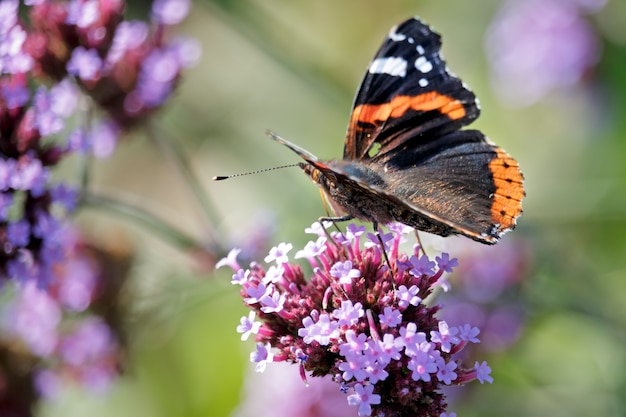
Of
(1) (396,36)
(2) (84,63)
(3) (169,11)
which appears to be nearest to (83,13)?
(2) (84,63)

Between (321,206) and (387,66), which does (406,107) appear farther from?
(321,206)

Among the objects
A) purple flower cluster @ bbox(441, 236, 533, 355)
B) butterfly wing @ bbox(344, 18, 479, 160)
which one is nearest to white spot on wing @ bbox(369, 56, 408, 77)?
butterfly wing @ bbox(344, 18, 479, 160)

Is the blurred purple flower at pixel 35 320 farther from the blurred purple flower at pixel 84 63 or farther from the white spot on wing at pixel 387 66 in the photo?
the white spot on wing at pixel 387 66

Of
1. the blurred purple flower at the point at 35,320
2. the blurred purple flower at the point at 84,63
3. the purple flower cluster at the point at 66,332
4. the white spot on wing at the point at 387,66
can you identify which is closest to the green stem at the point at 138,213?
the purple flower cluster at the point at 66,332

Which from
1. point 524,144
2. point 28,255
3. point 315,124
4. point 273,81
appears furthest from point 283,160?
point 28,255

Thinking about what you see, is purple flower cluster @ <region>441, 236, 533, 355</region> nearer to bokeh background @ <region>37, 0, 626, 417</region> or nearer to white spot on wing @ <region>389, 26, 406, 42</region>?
bokeh background @ <region>37, 0, 626, 417</region>

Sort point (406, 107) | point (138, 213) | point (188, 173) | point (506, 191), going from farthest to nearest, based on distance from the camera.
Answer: point (188, 173), point (138, 213), point (406, 107), point (506, 191)
